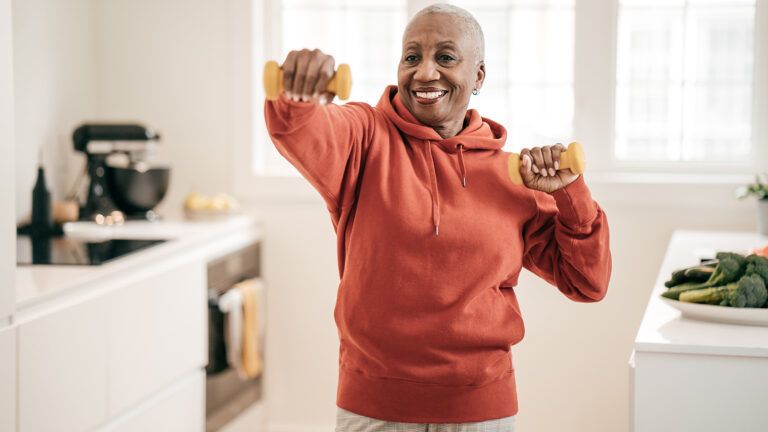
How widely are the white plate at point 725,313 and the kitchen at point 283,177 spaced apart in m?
1.16

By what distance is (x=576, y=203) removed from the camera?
170 cm

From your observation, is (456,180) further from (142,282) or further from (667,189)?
(667,189)

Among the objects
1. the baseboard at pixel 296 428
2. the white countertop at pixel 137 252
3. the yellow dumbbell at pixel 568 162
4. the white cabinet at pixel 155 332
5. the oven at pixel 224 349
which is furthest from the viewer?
the baseboard at pixel 296 428

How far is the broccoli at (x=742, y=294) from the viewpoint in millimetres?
2008

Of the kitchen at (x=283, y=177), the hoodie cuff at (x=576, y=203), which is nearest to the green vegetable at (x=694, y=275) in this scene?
the hoodie cuff at (x=576, y=203)

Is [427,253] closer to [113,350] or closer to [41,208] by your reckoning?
[113,350]

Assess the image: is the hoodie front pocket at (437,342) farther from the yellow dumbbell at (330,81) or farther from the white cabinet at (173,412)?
the white cabinet at (173,412)

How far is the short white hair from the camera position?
170 cm

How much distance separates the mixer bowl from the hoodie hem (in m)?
2.00

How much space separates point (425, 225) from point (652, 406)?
0.56 metres

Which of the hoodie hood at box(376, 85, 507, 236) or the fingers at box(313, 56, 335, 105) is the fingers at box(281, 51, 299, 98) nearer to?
the fingers at box(313, 56, 335, 105)

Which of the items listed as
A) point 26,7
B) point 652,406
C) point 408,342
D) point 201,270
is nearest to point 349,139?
point 408,342

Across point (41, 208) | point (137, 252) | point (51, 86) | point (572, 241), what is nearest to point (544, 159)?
point (572, 241)

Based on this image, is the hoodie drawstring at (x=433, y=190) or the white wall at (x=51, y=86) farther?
the white wall at (x=51, y=86)
